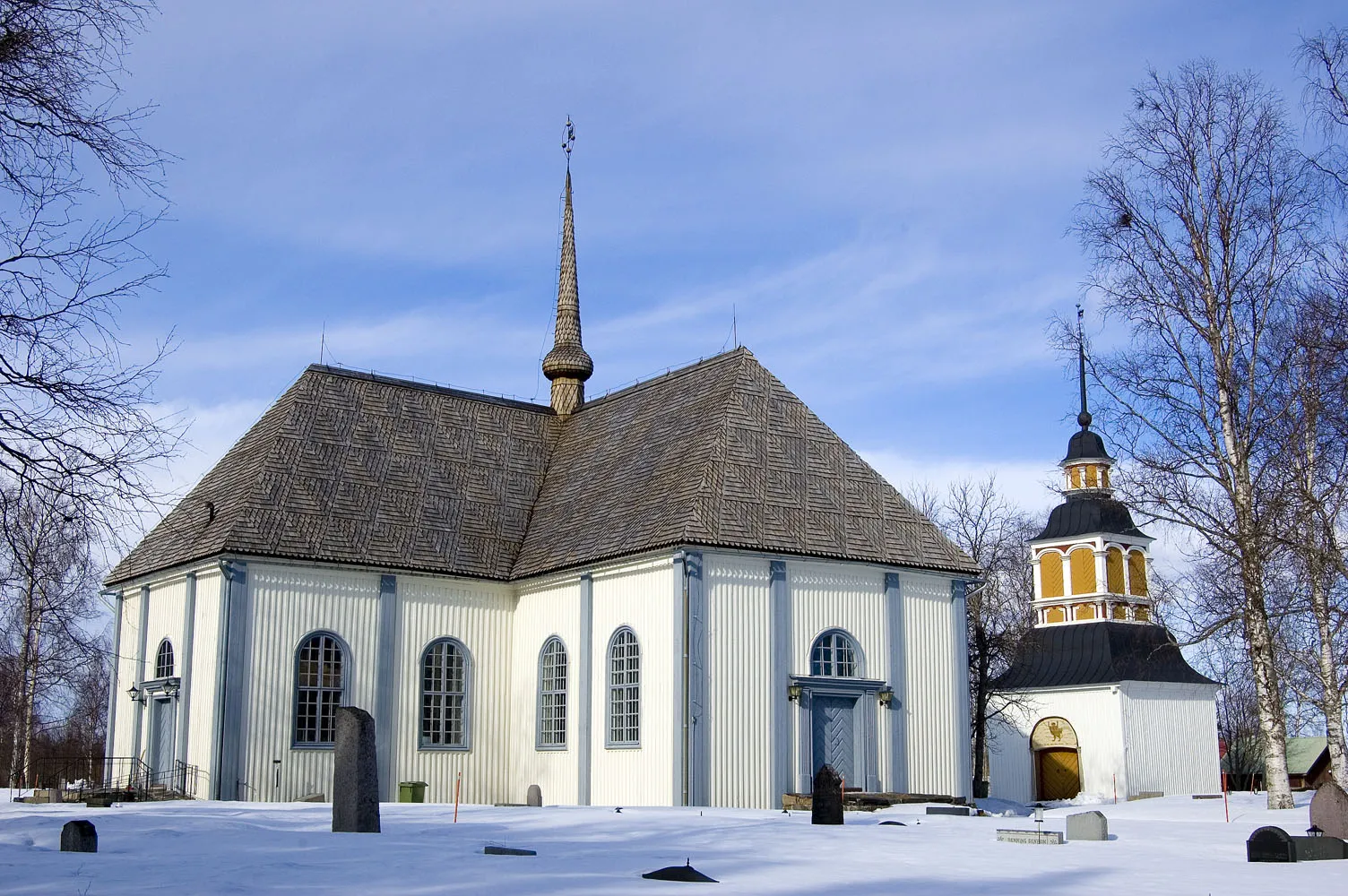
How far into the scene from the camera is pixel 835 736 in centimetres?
2572

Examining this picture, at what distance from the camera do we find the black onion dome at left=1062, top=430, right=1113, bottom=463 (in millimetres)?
44344

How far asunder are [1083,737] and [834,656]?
57.3 ft

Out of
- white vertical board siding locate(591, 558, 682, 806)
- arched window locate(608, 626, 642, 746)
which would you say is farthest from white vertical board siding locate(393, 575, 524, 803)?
arched window locate(608, 626, 642, 746)

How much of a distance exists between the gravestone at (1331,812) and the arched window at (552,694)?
1485cm

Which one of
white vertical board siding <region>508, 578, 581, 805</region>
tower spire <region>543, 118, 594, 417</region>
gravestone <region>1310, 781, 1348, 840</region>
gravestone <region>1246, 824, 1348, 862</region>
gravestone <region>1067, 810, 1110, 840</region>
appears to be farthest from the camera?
tower spire <region>543, 118, 594, 417</region>

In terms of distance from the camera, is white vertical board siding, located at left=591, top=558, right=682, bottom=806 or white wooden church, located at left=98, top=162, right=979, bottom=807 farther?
white wooden church, located at left=98, top=162, right=979, bottom=807

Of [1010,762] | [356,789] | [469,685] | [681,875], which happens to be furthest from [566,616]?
[1010,762]

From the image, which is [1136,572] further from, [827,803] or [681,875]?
[681,875]

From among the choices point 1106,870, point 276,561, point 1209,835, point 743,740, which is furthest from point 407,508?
point 1106,870

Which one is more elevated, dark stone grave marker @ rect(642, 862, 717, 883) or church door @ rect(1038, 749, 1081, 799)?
dark stone grave marker @ rect(642, 862, 717, 883)

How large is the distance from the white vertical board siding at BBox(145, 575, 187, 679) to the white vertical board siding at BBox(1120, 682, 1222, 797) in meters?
25.3

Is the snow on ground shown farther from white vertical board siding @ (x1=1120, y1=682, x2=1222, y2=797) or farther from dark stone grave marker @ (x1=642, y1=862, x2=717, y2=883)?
white vertical board siding @ (x1=1120, y1=682, x2=1222, y2=797)

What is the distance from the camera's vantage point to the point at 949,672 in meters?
27.4

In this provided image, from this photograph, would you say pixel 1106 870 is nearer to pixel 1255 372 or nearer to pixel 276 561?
pixel 1255 372
